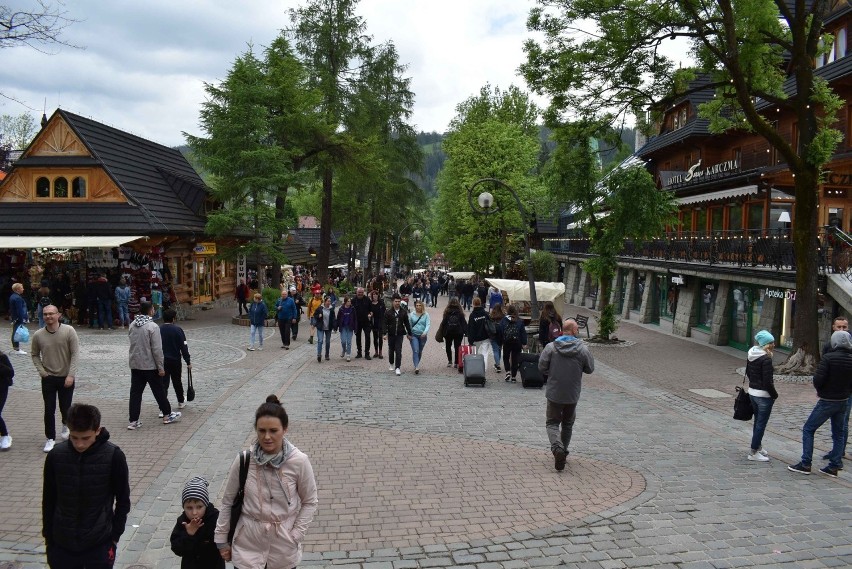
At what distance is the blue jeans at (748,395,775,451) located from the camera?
8.50 meters

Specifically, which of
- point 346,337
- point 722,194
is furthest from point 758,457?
point 722,194

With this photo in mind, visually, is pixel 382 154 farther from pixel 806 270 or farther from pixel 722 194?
pixel 806 270

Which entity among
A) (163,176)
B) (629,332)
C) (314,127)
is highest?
(314,127)

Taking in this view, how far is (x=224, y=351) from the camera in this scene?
58.9 feet

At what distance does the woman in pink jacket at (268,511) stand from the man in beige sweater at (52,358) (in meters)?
5.28

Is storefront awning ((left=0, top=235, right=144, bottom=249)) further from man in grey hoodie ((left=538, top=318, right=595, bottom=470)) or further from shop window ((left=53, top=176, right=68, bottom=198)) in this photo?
man in grey hoodie ((left=538, top=318, right=595, bottom=470))

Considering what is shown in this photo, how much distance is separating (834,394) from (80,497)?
7925mm

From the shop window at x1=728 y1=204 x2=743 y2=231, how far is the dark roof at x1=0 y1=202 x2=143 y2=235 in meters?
23.0

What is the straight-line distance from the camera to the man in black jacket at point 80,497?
4008 mm

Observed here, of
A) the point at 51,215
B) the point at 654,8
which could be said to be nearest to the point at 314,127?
the point at 51,215

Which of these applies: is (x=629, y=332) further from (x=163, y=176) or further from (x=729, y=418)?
(x=163, y=176)

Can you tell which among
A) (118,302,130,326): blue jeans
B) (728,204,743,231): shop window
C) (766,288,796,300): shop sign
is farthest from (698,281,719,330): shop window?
(118,302,130,326): blue jeans

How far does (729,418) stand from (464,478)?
6093 millimetres

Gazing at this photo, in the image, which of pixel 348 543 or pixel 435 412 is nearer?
pixel 348 543
